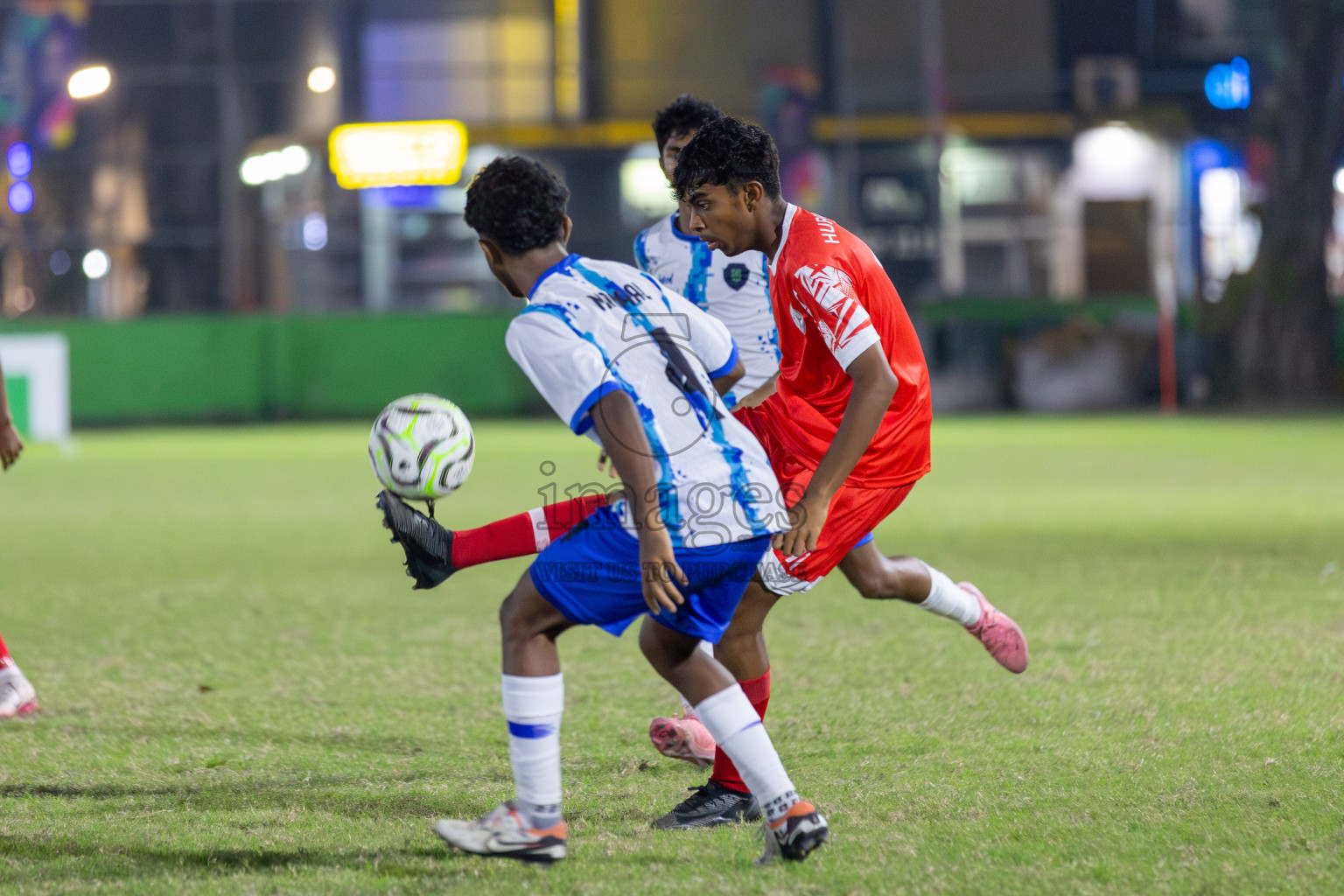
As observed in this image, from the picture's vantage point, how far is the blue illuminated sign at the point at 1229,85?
100.0ft

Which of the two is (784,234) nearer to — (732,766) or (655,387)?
Answer: (655,387)

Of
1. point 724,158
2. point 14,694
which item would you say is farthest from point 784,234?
point 14,694

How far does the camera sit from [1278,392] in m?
23.8

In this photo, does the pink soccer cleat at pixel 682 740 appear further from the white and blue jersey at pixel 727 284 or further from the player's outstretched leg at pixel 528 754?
the white and blue jersey at pixel 727 284

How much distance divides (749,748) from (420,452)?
1.20 m

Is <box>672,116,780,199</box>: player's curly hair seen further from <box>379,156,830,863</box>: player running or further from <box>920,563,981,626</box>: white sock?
<box>920,563,981,626</box>: white sock

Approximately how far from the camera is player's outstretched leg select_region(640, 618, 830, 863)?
3539 millimetres

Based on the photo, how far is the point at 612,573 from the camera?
353 cm

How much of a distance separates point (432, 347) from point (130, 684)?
17752 millimetres

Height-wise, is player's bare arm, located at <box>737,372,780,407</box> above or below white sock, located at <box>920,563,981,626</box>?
above

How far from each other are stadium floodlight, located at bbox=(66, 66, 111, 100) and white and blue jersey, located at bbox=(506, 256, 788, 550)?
97.4 ft

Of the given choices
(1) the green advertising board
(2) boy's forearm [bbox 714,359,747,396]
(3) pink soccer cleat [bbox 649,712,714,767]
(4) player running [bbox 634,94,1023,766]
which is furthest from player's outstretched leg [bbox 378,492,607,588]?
(1) the green advertising board

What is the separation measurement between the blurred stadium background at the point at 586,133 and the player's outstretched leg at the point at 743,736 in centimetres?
2614

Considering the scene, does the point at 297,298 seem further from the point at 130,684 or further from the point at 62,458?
the point at 130,684
